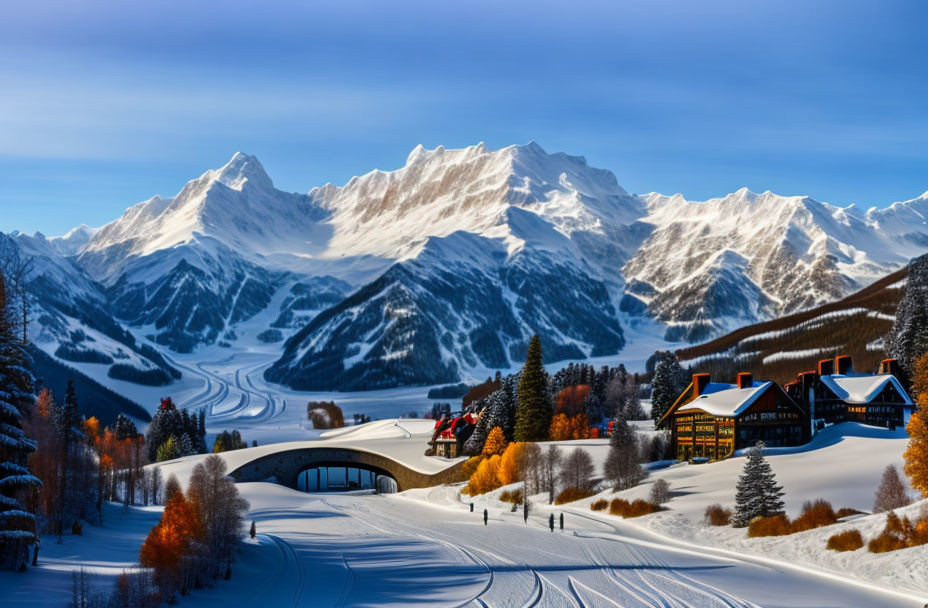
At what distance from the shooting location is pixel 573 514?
80438mm

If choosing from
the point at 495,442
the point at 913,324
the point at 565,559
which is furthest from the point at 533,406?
the point at 565,559

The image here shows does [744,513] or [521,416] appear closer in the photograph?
[744,513]

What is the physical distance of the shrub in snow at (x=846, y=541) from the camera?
55.0m

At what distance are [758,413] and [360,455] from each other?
2925 inches

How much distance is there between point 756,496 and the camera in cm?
6556

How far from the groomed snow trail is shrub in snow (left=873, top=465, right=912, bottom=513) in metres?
11.6

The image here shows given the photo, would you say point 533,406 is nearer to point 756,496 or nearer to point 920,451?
point 756,496

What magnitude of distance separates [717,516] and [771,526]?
20.0 feet

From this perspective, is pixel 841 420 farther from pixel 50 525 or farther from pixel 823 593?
pixel 50 525

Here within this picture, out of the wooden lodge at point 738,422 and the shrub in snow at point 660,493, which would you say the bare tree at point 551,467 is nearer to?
the wooden lodge at point 738,422

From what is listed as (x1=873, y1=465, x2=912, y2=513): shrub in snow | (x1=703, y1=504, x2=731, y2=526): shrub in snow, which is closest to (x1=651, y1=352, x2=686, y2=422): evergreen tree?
(x1=703, y1=504, x2=731, y2=526): shrub in snow

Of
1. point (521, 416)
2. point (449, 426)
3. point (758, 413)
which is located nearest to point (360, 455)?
point (449, 426)

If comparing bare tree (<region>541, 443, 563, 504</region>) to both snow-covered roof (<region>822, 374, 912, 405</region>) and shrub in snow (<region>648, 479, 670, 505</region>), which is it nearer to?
shrub in snow (<region>648, 479, 670, 505</region>)

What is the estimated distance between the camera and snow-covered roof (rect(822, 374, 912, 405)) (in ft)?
346
